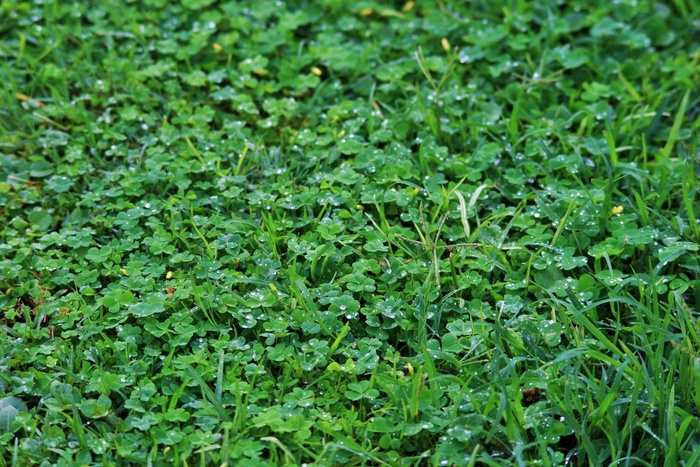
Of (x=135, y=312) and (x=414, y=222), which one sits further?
(x=414, y=222)

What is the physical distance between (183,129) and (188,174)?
266mm

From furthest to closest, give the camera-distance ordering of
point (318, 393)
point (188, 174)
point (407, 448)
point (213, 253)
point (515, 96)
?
point (515, 96) < point (188, 174) < point (213, 253) < point (318, 393) < point (407, 448)

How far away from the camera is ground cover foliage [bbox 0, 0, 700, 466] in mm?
2305

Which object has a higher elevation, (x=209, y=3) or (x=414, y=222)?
(x=209, y=3)

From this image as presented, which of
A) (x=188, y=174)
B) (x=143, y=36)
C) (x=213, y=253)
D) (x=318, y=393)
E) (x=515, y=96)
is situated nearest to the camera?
(x=318, y=393)

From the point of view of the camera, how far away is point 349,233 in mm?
2908

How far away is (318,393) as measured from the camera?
2.45 m

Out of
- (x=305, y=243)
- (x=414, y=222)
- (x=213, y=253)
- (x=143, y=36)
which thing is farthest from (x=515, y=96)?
(x=143, y=36)

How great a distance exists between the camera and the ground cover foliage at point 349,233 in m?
2.30

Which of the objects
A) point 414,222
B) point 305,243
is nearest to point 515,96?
point 414,222

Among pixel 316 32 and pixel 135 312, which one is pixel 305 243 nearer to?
pixel 135 312

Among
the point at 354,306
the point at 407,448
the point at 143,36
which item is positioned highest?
the point at 143,36

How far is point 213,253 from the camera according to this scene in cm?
279

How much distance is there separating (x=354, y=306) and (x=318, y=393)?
0.33m
